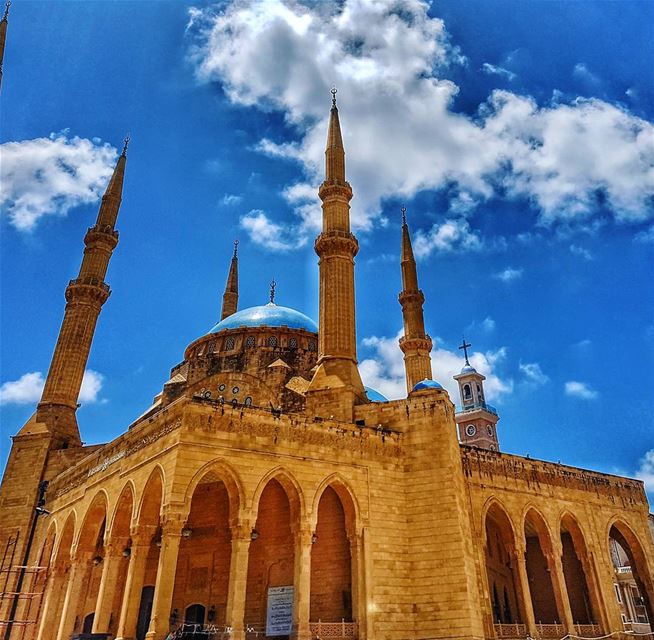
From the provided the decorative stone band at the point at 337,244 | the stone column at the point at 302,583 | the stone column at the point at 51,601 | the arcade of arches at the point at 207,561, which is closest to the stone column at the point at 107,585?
the arcade of arches at the point at 207,561

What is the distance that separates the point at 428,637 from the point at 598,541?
911cm

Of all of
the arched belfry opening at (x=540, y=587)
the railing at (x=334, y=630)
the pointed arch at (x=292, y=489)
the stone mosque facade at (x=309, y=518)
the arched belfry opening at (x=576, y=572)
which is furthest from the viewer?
the arched belfry opening at (x=540, y=587)

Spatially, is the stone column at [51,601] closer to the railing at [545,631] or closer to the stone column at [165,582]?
the stone column at [165,582]

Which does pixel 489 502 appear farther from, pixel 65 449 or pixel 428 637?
pixel 65 449

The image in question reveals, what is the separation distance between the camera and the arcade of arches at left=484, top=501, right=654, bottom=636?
1798cm

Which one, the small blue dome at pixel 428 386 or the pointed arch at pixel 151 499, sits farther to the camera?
the small blue dome at pixel 428 386

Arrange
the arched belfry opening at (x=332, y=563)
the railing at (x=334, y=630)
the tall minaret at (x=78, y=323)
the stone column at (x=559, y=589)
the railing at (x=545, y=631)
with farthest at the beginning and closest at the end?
the tall minaret at (x=78, y=323) < the stone column at (x=559, y=589) < the railing at (x=545, y=631) < the arched belfry opening at (x=332, y=563) < the railing at (x=334, y=630)

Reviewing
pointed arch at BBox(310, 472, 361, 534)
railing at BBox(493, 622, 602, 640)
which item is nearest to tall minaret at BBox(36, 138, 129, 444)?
pointed arch at BBox(310, 472, 361, 534)

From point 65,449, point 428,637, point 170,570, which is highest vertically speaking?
point 65,449

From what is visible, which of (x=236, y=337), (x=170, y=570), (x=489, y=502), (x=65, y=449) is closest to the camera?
(x=170, y=570)

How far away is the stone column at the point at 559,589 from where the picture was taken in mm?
17500

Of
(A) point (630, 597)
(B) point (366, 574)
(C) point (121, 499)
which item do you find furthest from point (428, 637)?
(A) point (630, 597)

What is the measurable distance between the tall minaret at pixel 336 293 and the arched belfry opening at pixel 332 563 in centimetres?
288

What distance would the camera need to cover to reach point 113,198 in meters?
28.6
